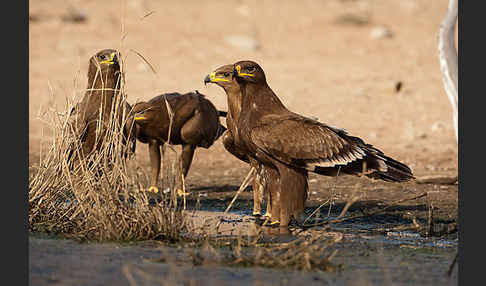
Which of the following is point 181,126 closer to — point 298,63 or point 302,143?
point 302,143

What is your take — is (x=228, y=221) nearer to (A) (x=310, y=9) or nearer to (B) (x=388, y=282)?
(B) (x=388, y=282)

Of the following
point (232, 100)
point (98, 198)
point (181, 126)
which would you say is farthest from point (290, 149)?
point (181, 126)

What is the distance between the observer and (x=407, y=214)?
27.6 ft

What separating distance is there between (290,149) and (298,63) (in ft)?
36.4

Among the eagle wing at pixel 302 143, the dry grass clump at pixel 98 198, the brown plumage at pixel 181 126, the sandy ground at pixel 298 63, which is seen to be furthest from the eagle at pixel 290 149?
the brown plumage at pixel 181 126

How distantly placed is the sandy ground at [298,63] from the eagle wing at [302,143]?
1.46 m

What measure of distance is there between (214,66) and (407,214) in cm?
968

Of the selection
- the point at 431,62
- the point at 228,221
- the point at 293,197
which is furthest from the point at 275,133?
the point at 431,62

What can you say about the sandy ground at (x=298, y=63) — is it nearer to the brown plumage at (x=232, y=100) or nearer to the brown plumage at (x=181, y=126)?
the brown plumage at (x=181, y=126)

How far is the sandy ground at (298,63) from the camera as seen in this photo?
1171cm

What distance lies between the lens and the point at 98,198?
6.57 metres

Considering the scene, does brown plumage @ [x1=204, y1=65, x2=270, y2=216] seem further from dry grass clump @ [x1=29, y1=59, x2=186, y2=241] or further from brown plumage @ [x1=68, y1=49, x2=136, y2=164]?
dry grass clump @ [x1=29, y1=59, x2=186, y2=241]

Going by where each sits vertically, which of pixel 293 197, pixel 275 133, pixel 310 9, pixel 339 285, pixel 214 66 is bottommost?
pixel 339 285

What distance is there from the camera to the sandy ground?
38.4ft
